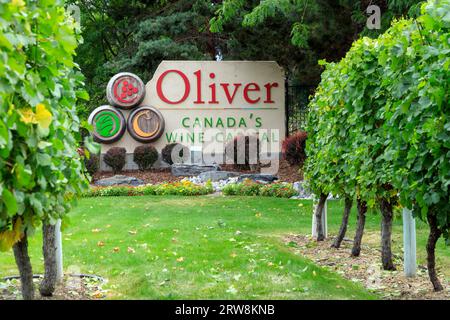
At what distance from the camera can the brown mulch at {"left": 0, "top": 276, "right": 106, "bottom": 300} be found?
5242 millimetres

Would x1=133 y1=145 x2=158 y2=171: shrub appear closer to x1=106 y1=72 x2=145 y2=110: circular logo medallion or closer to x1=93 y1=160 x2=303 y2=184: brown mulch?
x1=93 y1=160 x2=303 y2=184: brown mulch

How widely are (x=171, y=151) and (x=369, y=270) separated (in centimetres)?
1131

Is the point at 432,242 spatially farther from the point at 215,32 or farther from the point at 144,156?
the point at 215,32

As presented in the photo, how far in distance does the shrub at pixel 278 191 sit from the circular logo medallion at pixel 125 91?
5279 mm

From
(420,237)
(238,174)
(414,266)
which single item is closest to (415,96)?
(414,266)

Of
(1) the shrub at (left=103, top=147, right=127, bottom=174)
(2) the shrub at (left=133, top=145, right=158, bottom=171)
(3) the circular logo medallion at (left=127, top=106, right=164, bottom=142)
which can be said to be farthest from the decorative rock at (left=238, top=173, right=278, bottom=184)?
(1) the shrub at (left=103, top=147, right=127, bottom=174)

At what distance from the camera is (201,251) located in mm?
7414

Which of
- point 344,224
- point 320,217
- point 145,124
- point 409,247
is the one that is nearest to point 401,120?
point 409,247

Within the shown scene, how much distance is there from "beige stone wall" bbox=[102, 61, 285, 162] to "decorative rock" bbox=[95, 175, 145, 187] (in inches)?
86.1

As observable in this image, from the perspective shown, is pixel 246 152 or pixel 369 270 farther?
pixel 246 152

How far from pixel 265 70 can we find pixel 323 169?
429 inches

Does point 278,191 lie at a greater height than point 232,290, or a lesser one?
greater

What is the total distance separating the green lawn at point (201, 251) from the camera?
564cm

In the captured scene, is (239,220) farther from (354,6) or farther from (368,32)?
(354,6)
